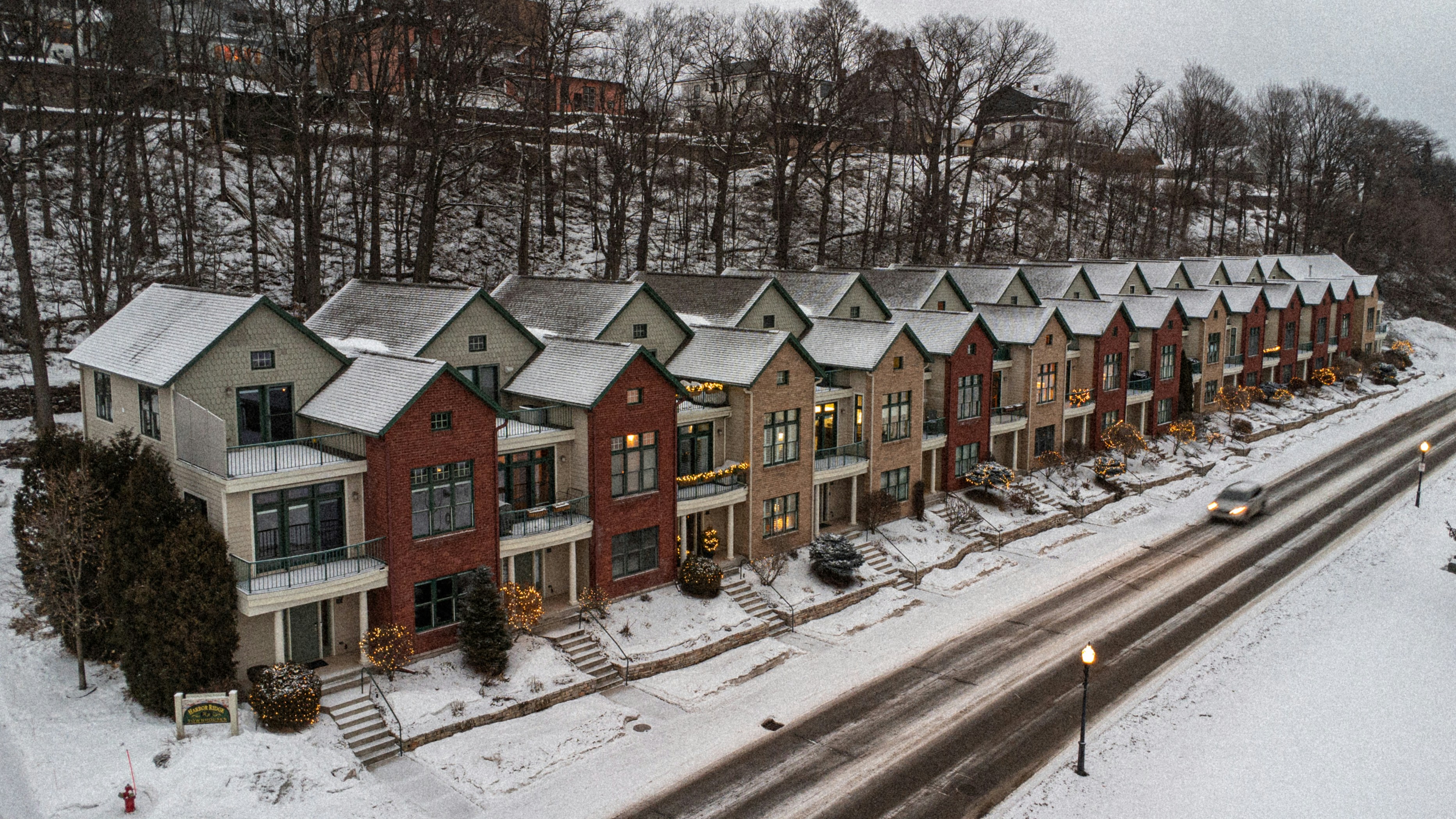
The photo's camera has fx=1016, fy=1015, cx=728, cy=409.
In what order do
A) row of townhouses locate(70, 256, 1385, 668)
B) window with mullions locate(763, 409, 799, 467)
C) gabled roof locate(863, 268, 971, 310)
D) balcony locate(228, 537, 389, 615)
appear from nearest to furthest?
balcony locate(228, 537, 389, 615), row of townhouses locate(70, 256, 1385, 668), window with mullions locate(763, 409, 799, 467), gabled roof locate(863, 268, 971, 310)

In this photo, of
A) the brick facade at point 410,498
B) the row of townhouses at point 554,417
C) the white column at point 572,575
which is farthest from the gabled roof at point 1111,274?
the brick facade at point 410,498

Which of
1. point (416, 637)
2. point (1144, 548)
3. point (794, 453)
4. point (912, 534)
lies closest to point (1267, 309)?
point (1144, 548)

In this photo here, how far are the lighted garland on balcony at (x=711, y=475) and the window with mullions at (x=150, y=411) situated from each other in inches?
585

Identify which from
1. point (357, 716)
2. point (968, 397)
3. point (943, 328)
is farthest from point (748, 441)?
point (357, 716)

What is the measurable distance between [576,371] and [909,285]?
896 inches

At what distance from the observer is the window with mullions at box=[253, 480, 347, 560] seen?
973 inches

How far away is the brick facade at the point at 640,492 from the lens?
98.4ft

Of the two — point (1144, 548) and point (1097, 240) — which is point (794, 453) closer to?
point (1144, 548)

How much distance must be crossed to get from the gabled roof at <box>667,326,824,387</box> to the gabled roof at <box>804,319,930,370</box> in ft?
6.48

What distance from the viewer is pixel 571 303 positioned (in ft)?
121

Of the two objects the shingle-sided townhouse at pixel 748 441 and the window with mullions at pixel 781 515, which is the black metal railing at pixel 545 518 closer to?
the shingle-sided townhouse at pixel 748 441

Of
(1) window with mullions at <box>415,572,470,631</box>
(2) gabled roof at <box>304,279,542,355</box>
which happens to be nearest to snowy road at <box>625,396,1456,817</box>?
(1) window with mullions at <box>415,572,470,631</box>

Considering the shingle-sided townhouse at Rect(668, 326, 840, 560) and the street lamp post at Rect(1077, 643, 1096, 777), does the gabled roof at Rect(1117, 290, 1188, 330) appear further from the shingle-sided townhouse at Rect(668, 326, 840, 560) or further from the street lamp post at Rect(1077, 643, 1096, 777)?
the street lamp post at Rect(1077, 643, 1096, 777)

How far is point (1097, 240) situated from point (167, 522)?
84362mm
